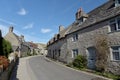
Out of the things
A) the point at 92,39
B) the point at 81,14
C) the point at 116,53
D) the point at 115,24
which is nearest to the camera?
the point at 116,53

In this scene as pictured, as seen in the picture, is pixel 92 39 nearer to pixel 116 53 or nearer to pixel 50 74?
pixel 116 53

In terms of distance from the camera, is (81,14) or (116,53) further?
(81,14)

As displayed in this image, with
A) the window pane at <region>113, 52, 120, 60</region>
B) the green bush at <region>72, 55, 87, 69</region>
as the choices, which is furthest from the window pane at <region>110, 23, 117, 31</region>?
the green bush at <region>72, 55, 87, 69</region>

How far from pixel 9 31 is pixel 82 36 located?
38.6 m

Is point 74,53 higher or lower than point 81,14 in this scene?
lower

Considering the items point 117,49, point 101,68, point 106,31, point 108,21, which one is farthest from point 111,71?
point 108,21

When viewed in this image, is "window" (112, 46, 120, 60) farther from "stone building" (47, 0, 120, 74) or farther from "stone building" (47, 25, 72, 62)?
"stone building" (47, 25, 72, 62)

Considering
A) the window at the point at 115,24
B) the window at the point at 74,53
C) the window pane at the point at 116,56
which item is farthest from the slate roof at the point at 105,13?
the window at the point at 74,53

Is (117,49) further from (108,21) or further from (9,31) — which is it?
(9,31)

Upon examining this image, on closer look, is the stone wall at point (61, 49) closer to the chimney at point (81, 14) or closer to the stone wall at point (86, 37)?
the stone wall at point (86, 37)

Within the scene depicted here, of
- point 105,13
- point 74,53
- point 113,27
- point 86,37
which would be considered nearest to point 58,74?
point 86,37

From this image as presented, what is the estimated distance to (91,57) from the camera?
1923 cm

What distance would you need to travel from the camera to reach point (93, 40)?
1869 centimetres

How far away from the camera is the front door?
61.0 feet
